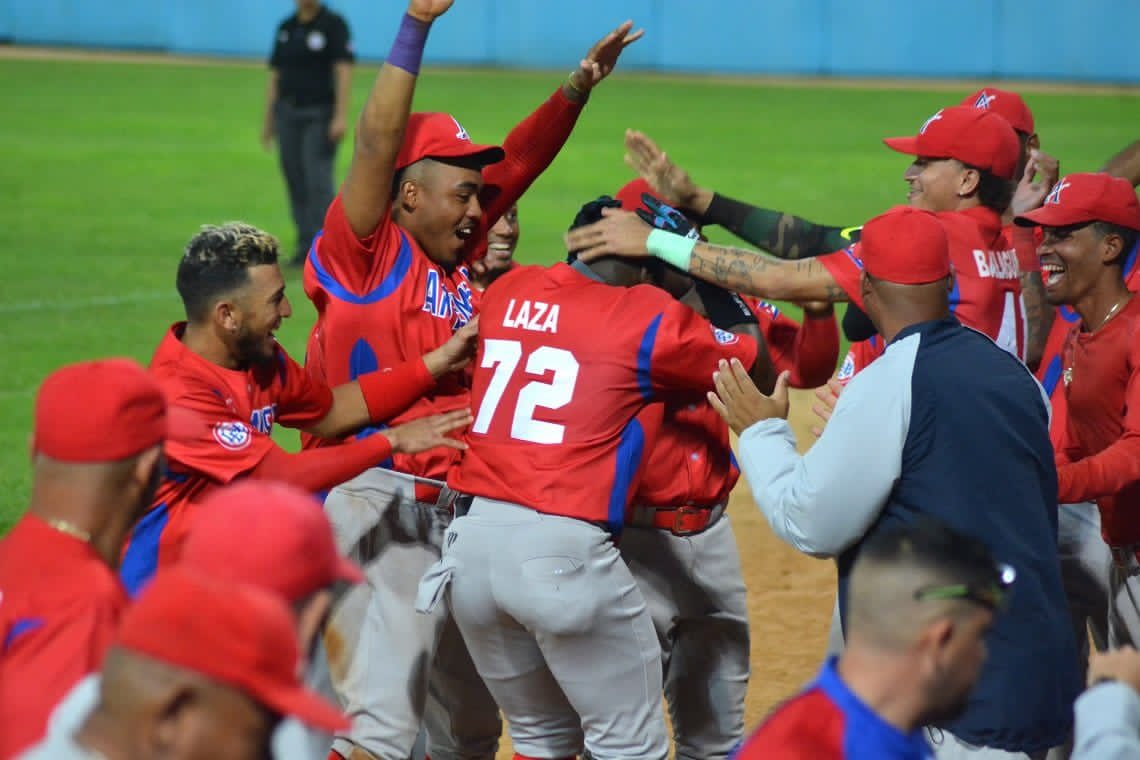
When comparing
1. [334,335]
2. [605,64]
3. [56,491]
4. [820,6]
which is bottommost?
[820,6]

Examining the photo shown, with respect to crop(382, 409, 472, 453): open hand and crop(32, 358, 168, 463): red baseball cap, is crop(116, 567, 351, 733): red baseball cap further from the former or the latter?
crop(382, 409, 472, 453): open hand

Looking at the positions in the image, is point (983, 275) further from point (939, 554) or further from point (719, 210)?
point (939, 554)

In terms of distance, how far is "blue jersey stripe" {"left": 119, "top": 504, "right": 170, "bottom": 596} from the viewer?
14.6 ft

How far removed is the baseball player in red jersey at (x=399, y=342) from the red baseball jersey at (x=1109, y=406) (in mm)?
2132

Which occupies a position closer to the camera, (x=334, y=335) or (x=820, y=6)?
(x=334, y=335)

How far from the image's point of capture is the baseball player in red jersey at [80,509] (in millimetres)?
3049

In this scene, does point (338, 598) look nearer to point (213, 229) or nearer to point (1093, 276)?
point (213, 229)

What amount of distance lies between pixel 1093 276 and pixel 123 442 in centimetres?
350

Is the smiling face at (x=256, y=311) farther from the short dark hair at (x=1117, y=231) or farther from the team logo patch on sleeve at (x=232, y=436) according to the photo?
the short dark hair at (x=1117, y=231)

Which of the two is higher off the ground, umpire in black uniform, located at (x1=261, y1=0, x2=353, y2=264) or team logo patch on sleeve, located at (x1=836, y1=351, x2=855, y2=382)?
team logo patch on sleeve, located at (x1=836, y1=351, x2=855, y2=382)

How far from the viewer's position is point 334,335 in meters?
5.34

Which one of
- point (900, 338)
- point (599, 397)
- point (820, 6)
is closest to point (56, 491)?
point (599, 397)

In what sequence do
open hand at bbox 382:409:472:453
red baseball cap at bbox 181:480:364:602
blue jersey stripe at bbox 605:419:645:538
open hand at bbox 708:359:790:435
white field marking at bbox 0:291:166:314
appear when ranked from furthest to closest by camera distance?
white field marking at bbox 0:291:166:314, open hand at bbox 382:409:472:453, blue jersey stripe at bbox 605:419:645:538, open hand at bbox 708:359:790:435, red baseball cap at bbox 181:480:364:602

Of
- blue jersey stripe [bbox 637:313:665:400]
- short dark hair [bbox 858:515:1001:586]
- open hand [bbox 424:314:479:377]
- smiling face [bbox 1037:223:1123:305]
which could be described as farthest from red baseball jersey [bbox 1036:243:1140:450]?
short dark hair [bbox 858:515:1001:586]
